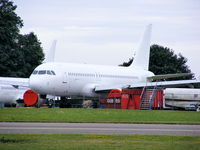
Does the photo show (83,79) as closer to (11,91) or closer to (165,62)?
(11,91)

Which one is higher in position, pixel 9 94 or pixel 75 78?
pixel 75 78

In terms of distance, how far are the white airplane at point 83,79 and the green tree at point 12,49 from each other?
26623 millimetres

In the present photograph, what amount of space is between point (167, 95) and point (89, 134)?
4472 cm

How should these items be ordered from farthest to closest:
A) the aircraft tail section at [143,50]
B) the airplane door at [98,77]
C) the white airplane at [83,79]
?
the aircraft tail section at [143,50], the airplane door at [98,77], the white airplane at [83,79]

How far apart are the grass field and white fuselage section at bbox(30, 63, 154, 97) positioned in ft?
98.3

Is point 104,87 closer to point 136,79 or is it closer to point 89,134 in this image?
point 136,79

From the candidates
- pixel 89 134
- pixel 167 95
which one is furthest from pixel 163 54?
pixel 89 134

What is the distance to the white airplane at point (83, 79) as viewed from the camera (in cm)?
5162

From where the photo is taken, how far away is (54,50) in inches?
3241

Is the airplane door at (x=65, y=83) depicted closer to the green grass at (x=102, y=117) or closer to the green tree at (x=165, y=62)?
the green grass at (x=102, y=117)

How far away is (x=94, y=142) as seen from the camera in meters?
19.3

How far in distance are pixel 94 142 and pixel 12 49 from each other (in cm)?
7342

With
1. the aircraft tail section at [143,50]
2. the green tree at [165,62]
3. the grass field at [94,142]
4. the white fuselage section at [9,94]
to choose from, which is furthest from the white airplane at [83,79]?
the green tree at [165,62]

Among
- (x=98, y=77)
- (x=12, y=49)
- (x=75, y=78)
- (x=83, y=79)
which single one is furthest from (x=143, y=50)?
(x=12, y=49)
